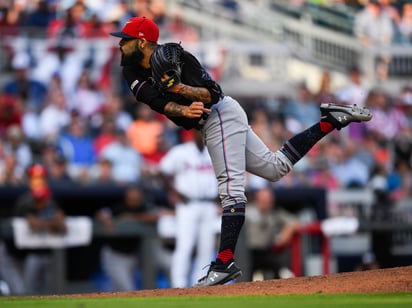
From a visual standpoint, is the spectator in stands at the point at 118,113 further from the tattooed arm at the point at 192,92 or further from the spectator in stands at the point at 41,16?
the tattooed arm at the point at 192,92

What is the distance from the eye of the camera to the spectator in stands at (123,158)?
46.3 ft

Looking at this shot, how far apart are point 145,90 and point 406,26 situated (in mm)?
12907

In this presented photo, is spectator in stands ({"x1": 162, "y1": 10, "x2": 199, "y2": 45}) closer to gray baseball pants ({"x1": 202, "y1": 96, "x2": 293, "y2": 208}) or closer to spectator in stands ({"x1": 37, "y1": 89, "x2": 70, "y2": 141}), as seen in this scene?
spectator in stands ({"x1": 37, "y1": 89, "x2": 70, "y2": 141})

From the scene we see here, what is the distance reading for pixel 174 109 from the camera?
8141mm

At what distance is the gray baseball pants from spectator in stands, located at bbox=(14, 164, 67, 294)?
4.41 metres

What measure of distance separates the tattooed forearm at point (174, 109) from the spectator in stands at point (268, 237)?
517cm

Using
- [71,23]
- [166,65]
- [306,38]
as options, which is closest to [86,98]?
[71,23]

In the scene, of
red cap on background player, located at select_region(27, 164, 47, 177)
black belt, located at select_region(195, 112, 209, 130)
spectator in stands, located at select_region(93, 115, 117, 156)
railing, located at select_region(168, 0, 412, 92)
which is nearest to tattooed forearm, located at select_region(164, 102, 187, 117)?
black belt, located at select_region(195, 112, 209, 130)

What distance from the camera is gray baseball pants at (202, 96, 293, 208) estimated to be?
832 centimetres

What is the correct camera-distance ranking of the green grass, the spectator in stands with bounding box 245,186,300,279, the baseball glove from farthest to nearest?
the spectator in stands with bounding box 245,186,300,279
the baseball glove
the green grass

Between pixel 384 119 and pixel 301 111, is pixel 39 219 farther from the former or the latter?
pixel 384 119

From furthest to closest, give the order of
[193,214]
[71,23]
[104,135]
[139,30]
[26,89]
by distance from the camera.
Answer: [71,23] → [26,89] → [104,135] → [193,214] → [139,30]

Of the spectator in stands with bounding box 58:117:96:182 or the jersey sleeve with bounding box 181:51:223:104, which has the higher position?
the jersey sleeve with bounding box 181:51:223:104

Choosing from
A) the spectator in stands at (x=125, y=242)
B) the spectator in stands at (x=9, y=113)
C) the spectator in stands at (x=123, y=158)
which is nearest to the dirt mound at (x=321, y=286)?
the spectator in stands at (x=125, y=242)
